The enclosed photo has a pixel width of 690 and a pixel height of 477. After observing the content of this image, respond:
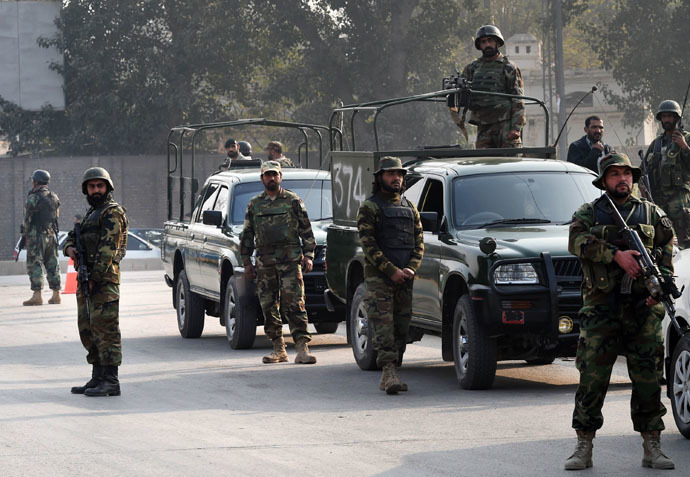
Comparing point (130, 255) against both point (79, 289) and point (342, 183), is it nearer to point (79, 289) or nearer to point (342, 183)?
point (342, 183)

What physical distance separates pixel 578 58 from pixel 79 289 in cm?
7708

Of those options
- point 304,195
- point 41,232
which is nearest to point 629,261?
point 304,195

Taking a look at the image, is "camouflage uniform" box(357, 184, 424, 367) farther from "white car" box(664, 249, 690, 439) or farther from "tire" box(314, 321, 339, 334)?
"tire" box(314, 321, 339, 334)

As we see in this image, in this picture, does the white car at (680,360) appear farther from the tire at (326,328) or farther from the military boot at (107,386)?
the tire at (326,328)

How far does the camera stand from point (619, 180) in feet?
26.6

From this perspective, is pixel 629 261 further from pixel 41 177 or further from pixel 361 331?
pixel 41 177

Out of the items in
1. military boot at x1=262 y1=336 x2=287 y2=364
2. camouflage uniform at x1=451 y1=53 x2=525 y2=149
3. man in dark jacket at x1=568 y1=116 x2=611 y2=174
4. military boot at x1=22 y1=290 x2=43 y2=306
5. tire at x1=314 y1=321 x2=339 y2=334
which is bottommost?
military boot at x1=22 y1=290 x2=43 y2=306

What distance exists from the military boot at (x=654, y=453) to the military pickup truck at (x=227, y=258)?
730 cm

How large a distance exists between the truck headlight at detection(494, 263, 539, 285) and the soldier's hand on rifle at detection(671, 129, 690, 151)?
197 inches

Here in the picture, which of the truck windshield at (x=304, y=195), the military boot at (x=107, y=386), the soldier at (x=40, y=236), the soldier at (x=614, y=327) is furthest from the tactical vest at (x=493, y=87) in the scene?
the soldier at (x=40, y=236)

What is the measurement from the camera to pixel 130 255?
33688 millimetres

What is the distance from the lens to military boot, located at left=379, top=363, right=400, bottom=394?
1169cm

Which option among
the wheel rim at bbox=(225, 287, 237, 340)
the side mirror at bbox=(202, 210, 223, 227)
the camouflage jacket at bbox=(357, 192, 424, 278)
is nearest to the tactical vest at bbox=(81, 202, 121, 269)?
the camouflage jacket at bbox=(357, 192, 424, 278)

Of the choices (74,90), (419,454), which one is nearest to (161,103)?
(74,90)
